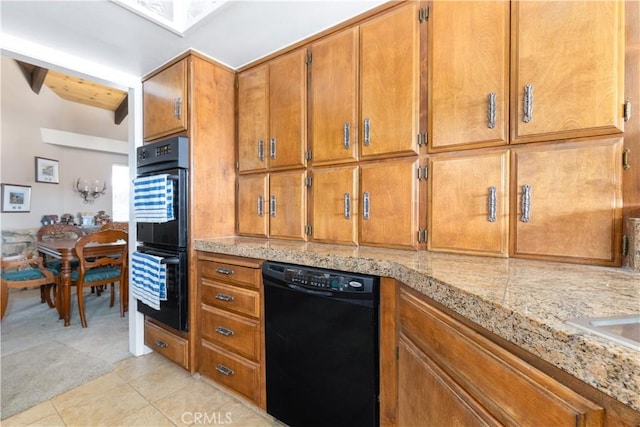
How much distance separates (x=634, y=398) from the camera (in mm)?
378

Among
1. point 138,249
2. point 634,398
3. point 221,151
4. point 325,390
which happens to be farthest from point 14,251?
point 634,398

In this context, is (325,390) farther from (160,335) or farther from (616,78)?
(616,78)

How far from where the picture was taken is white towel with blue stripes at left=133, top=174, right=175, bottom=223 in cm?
187

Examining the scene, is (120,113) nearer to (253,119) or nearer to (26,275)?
(26,275)

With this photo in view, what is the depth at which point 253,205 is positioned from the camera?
2.10 meters

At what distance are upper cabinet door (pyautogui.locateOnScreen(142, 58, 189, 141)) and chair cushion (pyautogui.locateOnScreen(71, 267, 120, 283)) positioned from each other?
186cm

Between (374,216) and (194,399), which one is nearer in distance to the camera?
(374,216)

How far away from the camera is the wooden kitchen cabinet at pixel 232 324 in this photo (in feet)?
5.16

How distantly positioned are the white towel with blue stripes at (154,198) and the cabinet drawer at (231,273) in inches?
16.7

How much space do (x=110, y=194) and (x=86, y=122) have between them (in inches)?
56.7

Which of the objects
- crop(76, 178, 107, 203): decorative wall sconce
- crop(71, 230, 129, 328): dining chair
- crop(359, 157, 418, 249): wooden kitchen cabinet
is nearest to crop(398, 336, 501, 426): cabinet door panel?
crop(359, 157, 418, 249): wooden kitchen cabinet

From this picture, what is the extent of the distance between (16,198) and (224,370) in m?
5.11

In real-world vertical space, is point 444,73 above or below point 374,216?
above

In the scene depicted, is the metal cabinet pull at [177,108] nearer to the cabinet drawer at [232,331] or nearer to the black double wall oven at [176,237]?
the black double wall oven at [176,237]
